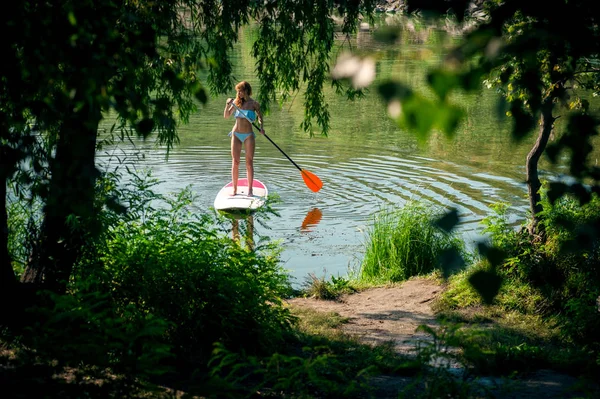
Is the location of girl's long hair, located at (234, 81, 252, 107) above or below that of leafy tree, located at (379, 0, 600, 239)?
below

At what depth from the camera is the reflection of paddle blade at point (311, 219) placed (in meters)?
12.1

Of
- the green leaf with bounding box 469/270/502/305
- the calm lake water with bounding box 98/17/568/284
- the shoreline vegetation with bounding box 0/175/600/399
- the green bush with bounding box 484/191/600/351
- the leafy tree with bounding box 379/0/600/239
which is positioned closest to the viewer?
the leafy tree with bounding box 379/0/600/239

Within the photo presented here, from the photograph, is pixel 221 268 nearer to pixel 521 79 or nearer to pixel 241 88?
pixel 521 79

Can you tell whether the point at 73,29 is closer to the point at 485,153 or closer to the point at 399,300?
the point at 399,300

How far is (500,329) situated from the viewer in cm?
693

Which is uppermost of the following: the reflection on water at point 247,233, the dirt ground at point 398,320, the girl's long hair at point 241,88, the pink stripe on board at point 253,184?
the girl's long hair at point 241,88

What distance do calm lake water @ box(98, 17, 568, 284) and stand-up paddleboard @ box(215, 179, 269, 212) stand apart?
270 millimetres

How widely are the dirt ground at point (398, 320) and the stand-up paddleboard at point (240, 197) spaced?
12.5 ft

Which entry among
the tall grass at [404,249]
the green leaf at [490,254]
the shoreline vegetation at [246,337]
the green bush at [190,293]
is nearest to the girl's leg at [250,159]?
the tall grass at [404,249]

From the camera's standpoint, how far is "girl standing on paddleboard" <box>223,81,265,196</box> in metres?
13.1

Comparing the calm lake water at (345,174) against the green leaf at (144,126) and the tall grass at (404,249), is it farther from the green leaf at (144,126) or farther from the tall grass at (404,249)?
the green leaf at (144,126)

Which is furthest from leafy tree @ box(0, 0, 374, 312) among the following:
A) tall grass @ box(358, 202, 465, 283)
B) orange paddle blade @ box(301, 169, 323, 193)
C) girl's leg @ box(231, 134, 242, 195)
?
orange paddle blade @ box(301, 169, 323, 193)

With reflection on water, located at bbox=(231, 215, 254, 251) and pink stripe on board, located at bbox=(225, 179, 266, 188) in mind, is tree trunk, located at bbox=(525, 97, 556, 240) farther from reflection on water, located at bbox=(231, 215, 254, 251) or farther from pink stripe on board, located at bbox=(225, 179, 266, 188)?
pink stripe on board, located at bbox=(225, 179, 266, 188)

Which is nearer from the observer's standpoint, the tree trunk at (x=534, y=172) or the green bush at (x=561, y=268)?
the green bush at (x=561, y=268)
